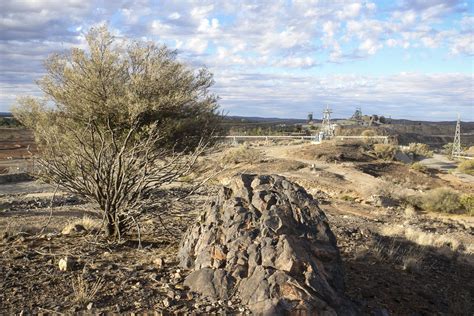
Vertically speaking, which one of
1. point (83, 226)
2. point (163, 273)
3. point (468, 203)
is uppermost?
point (163, 273)

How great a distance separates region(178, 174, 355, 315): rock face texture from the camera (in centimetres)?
518

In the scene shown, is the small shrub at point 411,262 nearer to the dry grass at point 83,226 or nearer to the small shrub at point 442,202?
the dry grass at point 83,226

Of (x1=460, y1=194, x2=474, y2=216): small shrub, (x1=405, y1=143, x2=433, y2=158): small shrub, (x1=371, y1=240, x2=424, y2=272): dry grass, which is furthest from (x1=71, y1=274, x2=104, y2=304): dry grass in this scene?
(x1=405, y1=143, x2=433, y2=158): small shrub

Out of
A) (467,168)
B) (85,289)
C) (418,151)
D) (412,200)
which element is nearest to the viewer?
(85,289)

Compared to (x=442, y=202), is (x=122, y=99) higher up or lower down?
higher up

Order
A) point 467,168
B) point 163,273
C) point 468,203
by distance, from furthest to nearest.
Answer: point 467,168, point 468,203, point 163,273

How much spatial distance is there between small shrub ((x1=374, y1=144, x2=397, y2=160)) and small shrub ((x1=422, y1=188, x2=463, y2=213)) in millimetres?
14366

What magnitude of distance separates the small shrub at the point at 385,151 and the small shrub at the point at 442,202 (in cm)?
1437

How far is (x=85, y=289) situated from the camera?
537 centimetres

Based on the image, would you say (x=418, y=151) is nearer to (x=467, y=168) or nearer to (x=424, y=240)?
(x=467, y=168)

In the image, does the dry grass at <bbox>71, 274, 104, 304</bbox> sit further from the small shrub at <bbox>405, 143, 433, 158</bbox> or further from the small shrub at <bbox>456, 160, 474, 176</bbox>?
the small shrub at <bbox>405, 143, 433, 158</bbox>

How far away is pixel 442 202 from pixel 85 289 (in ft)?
70.9

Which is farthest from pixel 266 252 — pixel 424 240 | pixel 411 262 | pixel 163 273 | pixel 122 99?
pixel 122 99

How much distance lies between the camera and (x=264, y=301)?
5.08 meters
